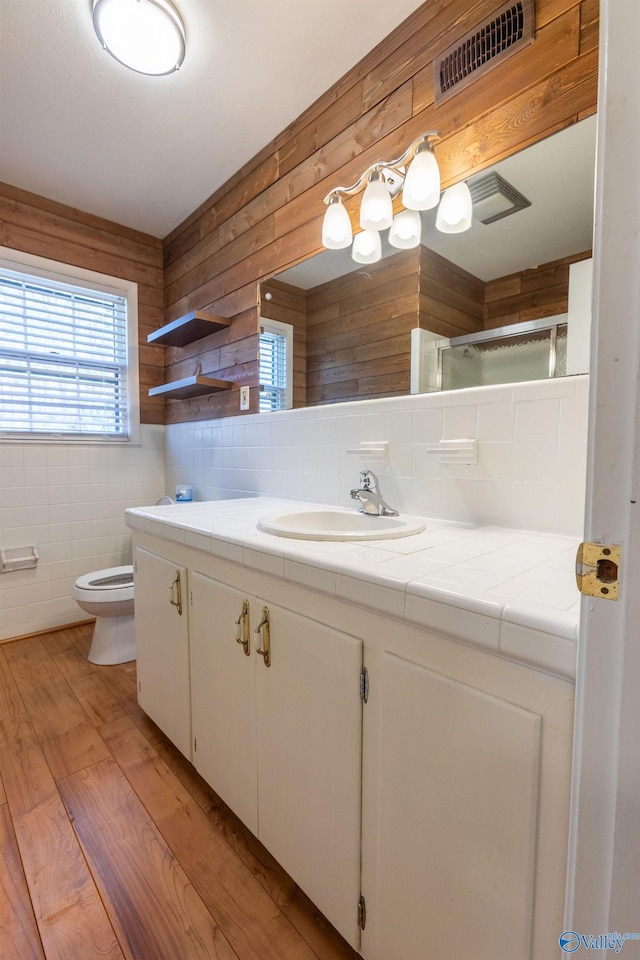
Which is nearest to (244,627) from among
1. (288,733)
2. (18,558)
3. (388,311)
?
(288,733)

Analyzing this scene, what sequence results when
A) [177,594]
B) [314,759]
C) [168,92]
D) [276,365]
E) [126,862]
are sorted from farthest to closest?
[276,365] → [168,92] → [177,594] → [126,862] → [314,759]

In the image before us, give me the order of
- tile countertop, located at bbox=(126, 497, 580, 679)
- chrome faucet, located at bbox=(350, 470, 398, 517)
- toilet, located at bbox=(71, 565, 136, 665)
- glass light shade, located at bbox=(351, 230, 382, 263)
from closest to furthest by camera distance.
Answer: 1. tile countertop, located at bbox=(126, 497, 580, 679)
2. chrome faucet, located at bbox=(350, 470, 398, 517)
3. glass light shade, located at bbox=(351, 230, 382, 263)
4. toilet, located at bbox=(71, 565, 136, 665)

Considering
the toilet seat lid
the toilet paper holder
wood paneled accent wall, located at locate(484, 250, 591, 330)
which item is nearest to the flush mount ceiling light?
wood paneled accent wall, located at locate(484, 250, 591, 330)

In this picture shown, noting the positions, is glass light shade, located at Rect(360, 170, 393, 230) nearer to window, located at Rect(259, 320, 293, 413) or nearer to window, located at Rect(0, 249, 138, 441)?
window, located at Rect(259, 320, 293, 413)

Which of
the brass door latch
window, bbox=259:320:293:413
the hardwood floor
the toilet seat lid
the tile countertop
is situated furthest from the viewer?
the toilet seat lid

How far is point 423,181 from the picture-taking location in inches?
49.6

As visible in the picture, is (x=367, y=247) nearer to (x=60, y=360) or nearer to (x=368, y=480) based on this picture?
(x=368, y=480)

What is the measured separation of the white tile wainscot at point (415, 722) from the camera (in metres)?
0.55

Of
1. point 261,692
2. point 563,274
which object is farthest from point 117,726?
point 563,274

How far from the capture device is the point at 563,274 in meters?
1.08

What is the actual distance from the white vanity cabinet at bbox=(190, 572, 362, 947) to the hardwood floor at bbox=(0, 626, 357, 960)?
0.42ft

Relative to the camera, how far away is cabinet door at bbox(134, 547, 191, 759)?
4.33 feet

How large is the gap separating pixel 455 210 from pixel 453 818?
151 centimetres

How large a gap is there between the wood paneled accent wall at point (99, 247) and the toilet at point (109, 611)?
1.13 m
